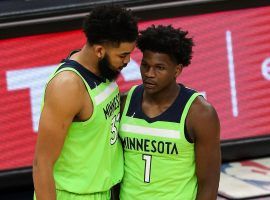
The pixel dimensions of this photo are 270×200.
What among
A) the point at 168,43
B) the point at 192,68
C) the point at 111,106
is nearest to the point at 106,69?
the point at 111,106

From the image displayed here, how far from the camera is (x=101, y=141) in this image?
319 centimetres

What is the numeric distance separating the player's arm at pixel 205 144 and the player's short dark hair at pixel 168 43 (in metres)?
0.22

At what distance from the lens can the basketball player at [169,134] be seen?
325 centimetres

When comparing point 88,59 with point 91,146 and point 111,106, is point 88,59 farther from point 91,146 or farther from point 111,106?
point 91,146

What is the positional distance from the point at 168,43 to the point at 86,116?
1.68ft

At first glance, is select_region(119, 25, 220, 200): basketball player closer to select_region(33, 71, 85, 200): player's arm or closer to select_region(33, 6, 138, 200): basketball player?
select_region(33, 6, 138, 200): basketball player

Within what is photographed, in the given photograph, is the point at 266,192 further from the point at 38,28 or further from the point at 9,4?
the point at 9,4

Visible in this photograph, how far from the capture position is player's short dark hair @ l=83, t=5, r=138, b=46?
307cm

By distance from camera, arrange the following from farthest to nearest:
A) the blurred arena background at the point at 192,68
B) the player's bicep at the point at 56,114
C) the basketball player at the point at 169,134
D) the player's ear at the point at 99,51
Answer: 1. the blurred arena background at the point at 192,68
2. the basketball player at the point at 169,134
3. the player's ear at the point at 99,51
4. the player's bicep at the point at 56,114

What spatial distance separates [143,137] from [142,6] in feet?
6.47

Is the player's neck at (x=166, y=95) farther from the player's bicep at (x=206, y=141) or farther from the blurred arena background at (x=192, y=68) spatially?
the blurred arena background at (x=192, y=68)

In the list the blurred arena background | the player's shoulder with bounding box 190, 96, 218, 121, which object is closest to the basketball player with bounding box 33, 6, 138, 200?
the player's shoulder with bounding box 190, 96, 218, 121

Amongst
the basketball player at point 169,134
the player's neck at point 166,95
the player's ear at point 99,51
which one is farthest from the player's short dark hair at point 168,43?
Result: the player's ear at point 99,51

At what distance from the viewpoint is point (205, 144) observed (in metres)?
3.22
